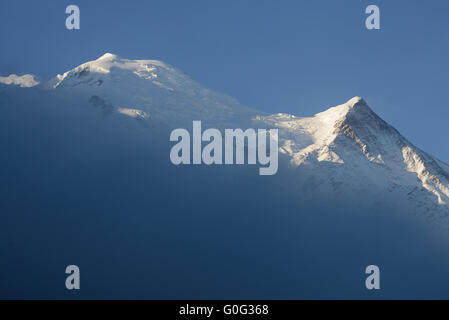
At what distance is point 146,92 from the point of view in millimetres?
165500

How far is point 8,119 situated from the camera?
14350cm

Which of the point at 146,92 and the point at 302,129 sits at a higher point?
the point at 146,92

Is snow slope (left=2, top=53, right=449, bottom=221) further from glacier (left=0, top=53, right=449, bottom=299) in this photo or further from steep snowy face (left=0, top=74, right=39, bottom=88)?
steep snowy face (left=0, top=74, right=39, bottom=88)

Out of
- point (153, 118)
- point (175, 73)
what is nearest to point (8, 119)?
point (153, 118)

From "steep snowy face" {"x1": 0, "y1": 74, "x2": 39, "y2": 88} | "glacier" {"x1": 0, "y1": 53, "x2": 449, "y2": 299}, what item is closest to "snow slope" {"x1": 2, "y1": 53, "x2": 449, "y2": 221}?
"glacier" {"x1": 0, "y1": 53, "x2": 449, "y2": 299}

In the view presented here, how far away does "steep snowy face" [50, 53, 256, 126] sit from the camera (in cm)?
15800

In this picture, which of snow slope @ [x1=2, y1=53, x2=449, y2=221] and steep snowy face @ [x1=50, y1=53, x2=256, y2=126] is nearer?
snow slope @ [x1=2, y1=53, x2=449, y2=221]

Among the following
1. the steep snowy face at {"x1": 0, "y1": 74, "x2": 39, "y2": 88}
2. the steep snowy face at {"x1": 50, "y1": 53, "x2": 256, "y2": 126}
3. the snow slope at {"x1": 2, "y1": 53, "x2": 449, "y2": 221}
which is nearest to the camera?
the steep snowy face at {"x1": 0, "y1": 74, "x2": 39, "y2": 88}

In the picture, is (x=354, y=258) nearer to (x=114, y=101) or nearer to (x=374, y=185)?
(x=374, y=185)

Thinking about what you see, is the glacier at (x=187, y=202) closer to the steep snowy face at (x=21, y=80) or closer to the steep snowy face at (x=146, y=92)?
the steep snowy face at (x=146, y=92)

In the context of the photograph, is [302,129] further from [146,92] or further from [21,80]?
A: [21,80]

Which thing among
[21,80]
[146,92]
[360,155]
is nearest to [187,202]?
[146,92]
